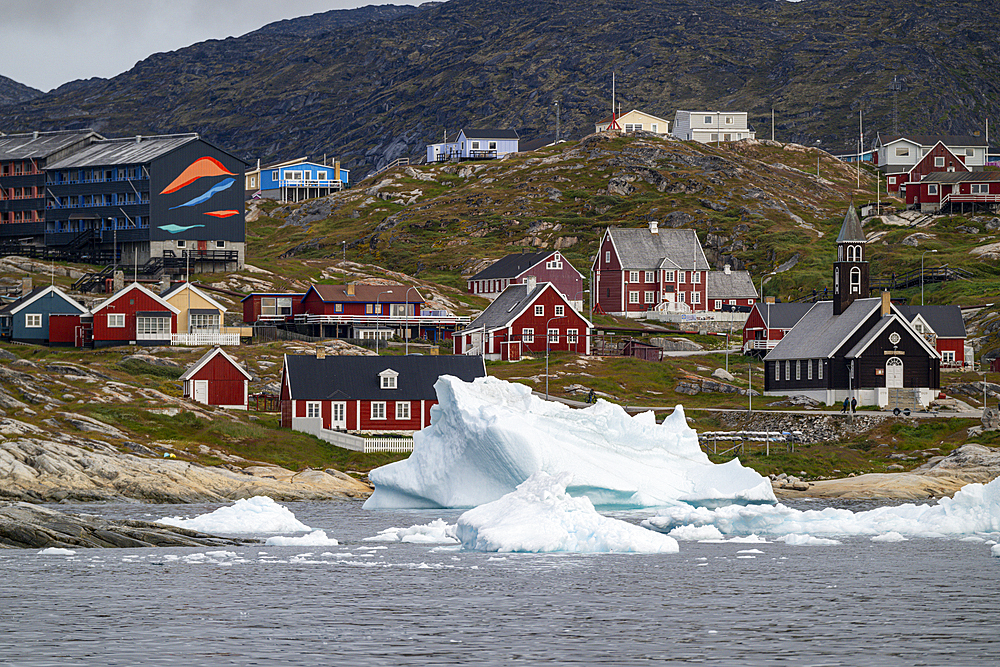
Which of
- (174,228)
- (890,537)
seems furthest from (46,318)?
(890,537)

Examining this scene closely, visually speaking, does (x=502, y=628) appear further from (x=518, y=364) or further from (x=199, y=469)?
(x=518, y=364)

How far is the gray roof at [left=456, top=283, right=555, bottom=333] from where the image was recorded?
4166 inches

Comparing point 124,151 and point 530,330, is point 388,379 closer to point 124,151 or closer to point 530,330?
point 530,330

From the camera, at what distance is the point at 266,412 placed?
270 feet

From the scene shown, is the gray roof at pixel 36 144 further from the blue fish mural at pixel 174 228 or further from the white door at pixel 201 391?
the white door at pixel 201 391

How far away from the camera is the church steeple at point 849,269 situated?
85.1m

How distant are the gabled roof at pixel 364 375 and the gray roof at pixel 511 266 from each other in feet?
173

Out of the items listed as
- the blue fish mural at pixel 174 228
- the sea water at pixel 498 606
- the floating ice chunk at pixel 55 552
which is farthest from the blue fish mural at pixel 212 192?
the floating ice chunk at pixel 55 552

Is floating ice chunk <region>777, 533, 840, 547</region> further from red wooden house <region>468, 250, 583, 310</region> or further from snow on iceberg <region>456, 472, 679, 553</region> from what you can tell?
red wooden house <region>468, 250, 583, 310</region>

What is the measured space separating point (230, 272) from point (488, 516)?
88.2 meters

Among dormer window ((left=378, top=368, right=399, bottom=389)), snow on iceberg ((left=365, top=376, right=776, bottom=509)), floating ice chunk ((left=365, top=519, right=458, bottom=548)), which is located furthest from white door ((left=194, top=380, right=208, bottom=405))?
floating ice chunk ((left=365, top=519, right=458, bottom=548))

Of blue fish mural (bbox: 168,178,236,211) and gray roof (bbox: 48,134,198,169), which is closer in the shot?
gray roof (bbox: 48,134,198,169)

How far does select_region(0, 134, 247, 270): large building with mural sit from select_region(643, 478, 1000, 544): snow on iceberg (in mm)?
83857

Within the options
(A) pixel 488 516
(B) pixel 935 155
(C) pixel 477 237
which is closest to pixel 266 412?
(A) pixel 488 516
